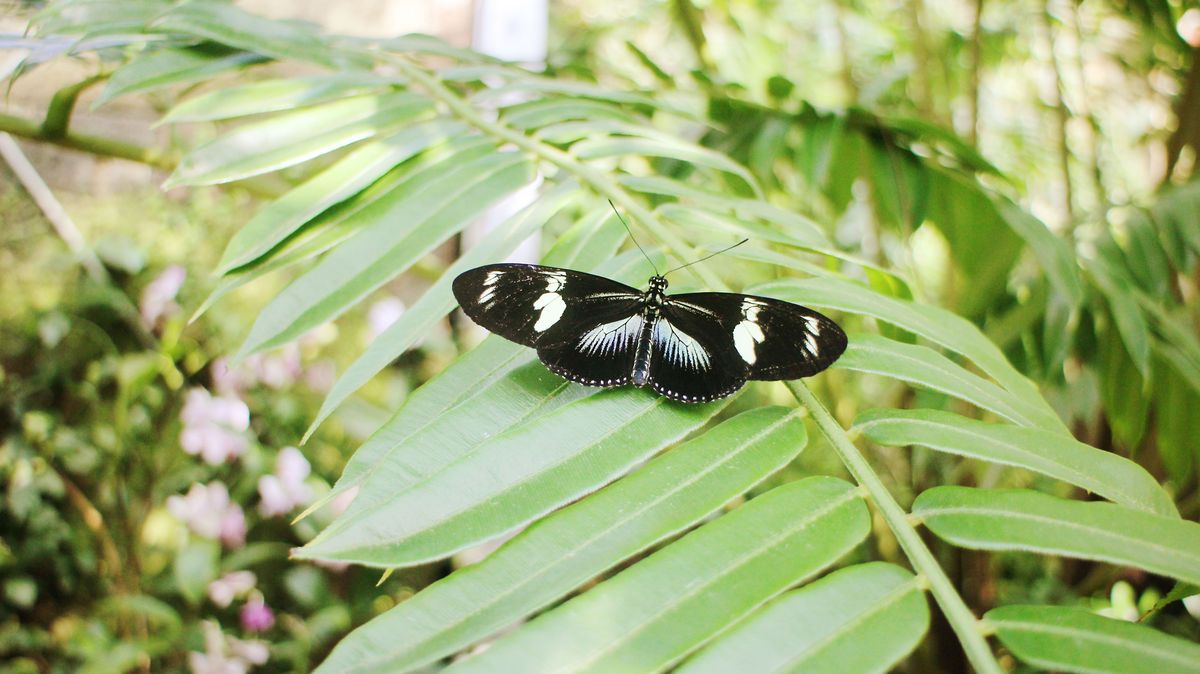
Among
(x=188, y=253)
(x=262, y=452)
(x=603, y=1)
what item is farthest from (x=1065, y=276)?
(x=603, y=1)

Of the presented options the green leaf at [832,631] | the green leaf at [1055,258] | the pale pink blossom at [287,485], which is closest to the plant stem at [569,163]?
the green leaf at [832,631]

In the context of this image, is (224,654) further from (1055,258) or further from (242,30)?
(1055,258)

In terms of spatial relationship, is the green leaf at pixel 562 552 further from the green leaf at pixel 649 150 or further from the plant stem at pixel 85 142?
the plant stem at pixel 85 142

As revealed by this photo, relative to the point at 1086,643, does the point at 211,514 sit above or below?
below

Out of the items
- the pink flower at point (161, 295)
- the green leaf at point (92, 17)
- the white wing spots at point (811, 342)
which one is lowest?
the pink flower at point (161, 295)

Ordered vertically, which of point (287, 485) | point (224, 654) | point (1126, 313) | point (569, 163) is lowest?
point (224, 654)

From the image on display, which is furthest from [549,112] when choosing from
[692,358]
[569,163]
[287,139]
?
[692,358]
